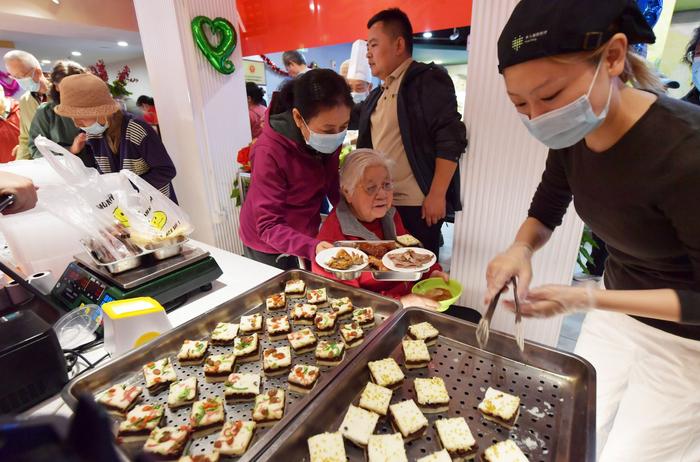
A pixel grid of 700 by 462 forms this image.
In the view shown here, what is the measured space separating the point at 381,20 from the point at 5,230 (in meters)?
2.35

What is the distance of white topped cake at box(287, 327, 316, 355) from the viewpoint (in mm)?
1226

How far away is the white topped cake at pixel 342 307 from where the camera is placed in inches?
54.7

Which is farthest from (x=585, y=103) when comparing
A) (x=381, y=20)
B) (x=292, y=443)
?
(x=381, y=20)

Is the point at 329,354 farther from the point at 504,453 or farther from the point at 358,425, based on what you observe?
the point at 504,453

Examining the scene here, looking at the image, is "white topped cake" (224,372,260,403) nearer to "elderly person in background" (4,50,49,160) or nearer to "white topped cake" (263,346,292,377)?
"white topped cake" (263,346,292,377)

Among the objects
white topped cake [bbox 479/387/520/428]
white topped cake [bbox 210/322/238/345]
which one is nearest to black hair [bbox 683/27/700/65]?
white topped cake [bbox 479/387/520/428]

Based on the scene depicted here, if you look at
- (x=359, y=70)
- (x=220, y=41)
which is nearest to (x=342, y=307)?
(x=359, y=70)

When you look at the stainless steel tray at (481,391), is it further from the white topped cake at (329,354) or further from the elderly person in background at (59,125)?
the elderly person in background at (59,125)

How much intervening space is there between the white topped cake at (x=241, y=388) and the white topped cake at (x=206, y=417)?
0.04 meters

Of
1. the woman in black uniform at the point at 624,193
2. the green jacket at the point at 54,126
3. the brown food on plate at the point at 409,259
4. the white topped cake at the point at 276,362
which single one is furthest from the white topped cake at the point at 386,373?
the green jacket at the point at 54,126

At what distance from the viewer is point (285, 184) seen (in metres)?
1.96

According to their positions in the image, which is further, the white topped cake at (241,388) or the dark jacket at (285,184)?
the dark jacket at (285,184)

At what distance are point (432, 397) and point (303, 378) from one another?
0.39 m

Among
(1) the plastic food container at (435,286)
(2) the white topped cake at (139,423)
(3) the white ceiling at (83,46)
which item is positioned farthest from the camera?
(3) the white ceiling at (83,46)
